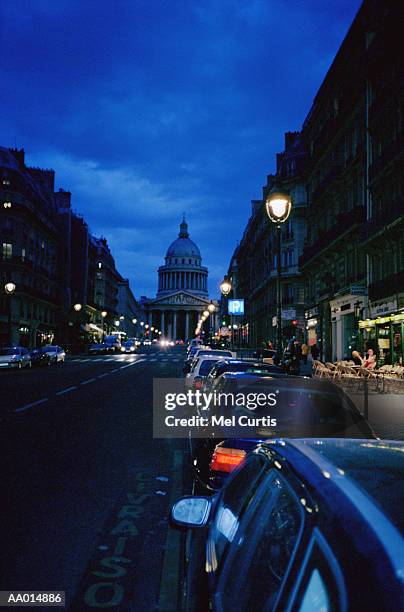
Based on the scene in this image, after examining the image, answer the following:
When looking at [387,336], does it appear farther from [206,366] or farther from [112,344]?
[112,344]

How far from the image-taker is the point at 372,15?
103 ft

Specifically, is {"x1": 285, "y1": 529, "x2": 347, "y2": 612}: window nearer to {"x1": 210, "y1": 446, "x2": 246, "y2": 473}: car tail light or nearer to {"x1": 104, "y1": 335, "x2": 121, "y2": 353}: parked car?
{"x1": 210, "y1": 446, "x2": 246, "y2": 473}: car tail light

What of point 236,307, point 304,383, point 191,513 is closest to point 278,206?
point 304,383

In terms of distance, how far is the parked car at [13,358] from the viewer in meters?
37.5

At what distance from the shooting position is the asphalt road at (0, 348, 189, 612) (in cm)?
438

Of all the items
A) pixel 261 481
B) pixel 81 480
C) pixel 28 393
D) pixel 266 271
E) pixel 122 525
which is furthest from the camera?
pixel 266 271

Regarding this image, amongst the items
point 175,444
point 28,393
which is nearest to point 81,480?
point 175,444

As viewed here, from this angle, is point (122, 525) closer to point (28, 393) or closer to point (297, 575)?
point (297, 575)

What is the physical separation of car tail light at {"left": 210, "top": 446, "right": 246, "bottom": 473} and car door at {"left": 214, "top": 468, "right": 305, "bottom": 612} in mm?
2411

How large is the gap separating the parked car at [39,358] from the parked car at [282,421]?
3806cm

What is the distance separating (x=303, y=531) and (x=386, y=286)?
96.4 feet

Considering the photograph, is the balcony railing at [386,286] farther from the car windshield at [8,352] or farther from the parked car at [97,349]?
the parked car at [97,349]

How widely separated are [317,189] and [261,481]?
139 feet

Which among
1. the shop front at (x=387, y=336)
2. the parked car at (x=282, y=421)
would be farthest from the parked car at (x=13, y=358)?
the parked car at (x=282, y=421)
